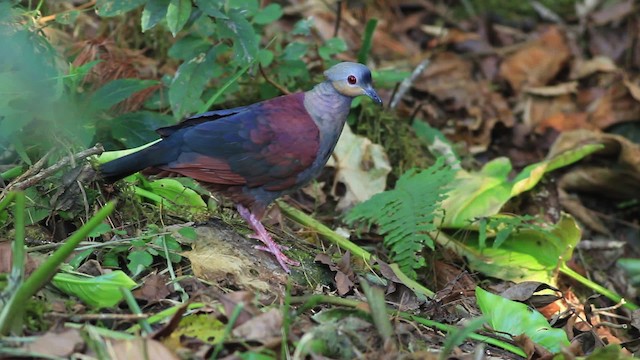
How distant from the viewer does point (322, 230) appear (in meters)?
4.18

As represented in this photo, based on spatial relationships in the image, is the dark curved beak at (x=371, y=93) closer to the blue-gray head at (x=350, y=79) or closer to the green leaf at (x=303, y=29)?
the blue-gray head at (x=350, y=79)

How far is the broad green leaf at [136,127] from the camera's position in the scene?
4.10 metres

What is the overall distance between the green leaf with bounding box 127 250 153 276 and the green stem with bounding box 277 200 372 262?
3.64 feet

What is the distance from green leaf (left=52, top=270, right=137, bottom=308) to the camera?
2895mm

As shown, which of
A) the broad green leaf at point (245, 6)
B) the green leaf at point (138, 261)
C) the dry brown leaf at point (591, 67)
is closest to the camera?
the green leaf at point (138, 261)

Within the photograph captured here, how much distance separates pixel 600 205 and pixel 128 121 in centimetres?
324

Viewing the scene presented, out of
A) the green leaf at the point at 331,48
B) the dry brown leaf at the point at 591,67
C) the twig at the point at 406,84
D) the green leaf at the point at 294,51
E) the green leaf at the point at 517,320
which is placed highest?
the green leaf at the point at 294,51

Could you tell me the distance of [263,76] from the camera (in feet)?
15.9

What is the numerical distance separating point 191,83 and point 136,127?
1.11 ft

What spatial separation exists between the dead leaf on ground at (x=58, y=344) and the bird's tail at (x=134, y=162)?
2.95ft

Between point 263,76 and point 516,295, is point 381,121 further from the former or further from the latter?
point 516,295

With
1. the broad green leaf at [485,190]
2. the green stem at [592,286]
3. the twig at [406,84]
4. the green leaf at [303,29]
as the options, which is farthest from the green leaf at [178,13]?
the green stem at [592,286]

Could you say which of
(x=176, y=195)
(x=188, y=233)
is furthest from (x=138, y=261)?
(x=176, y=195)

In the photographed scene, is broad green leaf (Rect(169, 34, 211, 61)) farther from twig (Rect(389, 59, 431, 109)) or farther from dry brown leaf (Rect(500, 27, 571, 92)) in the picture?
dry brown leaf (Rect(500, 27, 571, 92))
